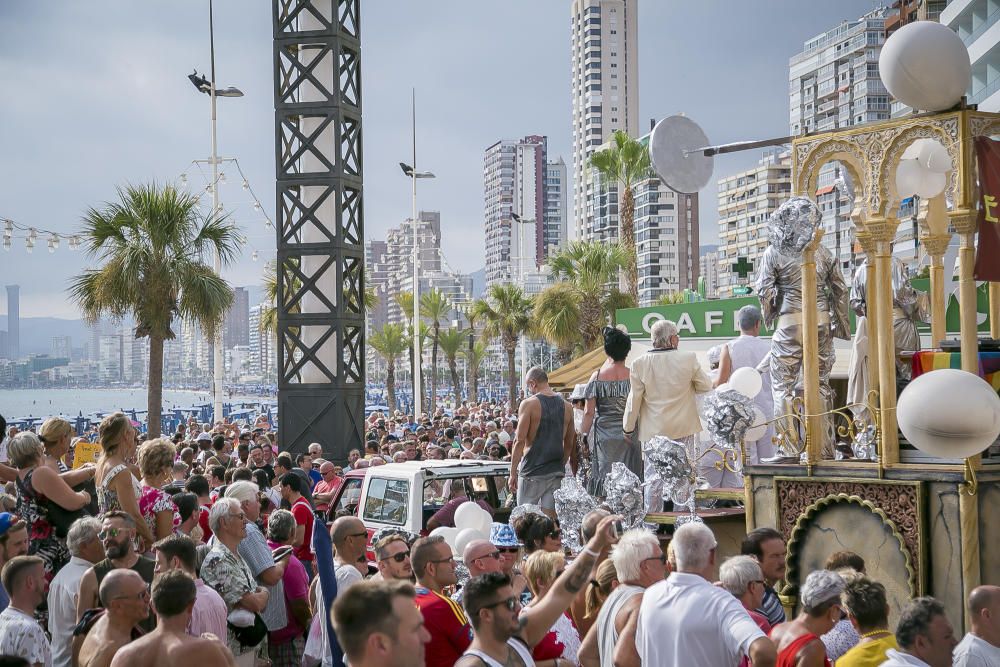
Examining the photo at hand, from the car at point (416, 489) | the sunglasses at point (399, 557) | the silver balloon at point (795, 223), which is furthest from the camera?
the car at point (416, 489)

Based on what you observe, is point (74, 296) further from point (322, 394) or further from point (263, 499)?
point (263, 499)

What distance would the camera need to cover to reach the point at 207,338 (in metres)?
24.4

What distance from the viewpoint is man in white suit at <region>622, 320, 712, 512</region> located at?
364 inches

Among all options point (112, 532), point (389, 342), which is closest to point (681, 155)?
point (112, 532)

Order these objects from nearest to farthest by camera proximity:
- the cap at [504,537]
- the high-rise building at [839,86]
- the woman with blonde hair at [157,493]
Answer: the cap at [504,537] → the woman with blonde hair at [157,493] → the high-rise building at [839,86]

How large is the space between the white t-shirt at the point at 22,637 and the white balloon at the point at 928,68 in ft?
19.0

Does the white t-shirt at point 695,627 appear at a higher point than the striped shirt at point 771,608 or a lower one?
higher

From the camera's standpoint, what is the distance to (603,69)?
621ft

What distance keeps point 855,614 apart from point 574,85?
19508 cm

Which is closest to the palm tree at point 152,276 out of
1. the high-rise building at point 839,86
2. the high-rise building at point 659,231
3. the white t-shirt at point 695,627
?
the white t-shirt at point 695,627

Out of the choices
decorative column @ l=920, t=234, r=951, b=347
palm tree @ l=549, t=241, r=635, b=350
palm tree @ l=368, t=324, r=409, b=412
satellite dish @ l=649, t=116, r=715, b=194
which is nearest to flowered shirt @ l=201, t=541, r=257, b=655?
satellite dish @ l=649, t=116, r=715, b=194

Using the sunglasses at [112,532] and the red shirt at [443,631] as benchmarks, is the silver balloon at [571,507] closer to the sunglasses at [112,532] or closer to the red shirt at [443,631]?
the sunglasses at [112,532]

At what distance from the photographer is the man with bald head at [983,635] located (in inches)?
194

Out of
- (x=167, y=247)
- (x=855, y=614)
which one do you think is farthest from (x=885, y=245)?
(x=167, y=247)
